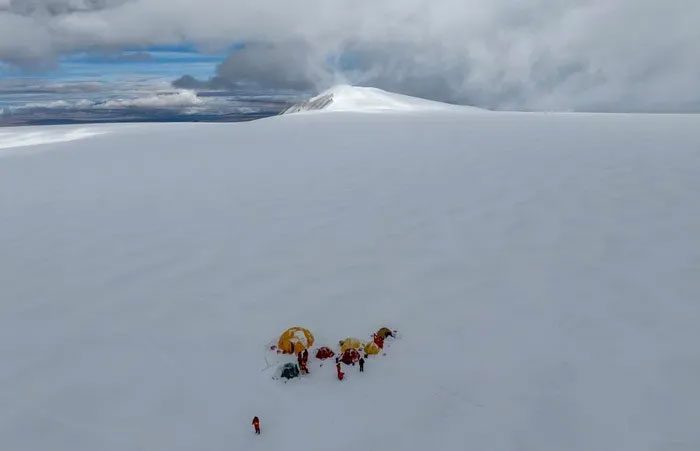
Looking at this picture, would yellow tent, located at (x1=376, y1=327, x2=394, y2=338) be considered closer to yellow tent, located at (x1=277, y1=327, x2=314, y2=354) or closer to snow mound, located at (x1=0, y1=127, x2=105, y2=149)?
yellow tent, located at (x1=277, y1=327, x2=314, y2=354)

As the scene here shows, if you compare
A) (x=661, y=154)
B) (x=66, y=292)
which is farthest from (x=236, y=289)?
(x=661, y=154)

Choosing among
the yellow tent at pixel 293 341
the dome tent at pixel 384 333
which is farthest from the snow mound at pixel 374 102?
the yellow tent at pixel 293 341

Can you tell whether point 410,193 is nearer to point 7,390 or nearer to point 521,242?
point 521,242

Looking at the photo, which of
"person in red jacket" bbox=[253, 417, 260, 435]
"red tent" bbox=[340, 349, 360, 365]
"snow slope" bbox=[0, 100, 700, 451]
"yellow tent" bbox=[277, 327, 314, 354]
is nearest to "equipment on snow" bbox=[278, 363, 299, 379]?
"snow slope" bbox=[0, 100, 700, 451]

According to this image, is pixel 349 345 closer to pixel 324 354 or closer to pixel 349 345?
pixel 349 345

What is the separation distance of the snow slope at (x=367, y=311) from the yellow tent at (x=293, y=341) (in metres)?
0.26

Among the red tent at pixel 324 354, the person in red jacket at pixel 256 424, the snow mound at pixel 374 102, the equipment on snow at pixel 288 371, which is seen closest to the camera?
the person in red jacket at pixel 256 424

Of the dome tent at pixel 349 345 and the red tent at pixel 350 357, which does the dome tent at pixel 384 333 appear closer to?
the dome tent at pixel 349 345

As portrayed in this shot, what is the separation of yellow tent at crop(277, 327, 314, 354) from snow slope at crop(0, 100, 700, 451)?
0.26 metres

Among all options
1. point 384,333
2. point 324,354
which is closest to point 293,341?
point 324,354

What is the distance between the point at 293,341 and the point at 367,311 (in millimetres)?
1085

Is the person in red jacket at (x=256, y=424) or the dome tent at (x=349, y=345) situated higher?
the dome tent at (x=349, y=345)

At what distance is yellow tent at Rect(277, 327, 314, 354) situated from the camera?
5.11 metres

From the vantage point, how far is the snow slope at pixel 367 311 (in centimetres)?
416
